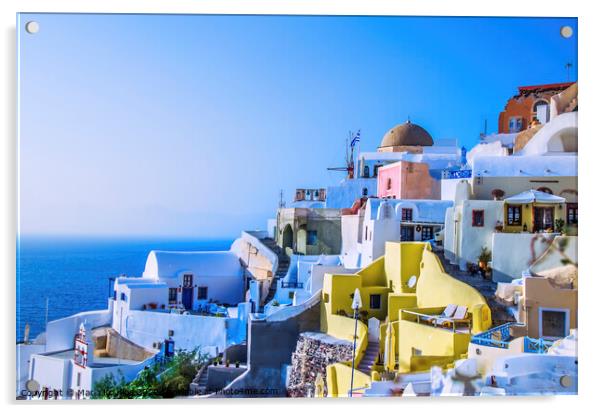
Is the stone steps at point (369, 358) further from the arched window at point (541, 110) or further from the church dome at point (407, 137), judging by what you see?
the arched window at point (541, 110)

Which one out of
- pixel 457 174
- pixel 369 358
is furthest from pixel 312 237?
pixel 369 358

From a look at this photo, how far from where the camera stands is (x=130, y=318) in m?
13.7

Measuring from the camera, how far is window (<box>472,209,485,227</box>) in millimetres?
11156

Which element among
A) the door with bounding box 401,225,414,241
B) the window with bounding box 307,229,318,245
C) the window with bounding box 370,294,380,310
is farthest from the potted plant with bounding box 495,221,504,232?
the window with bounding box 307,229,318,245

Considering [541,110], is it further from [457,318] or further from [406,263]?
[457,318]

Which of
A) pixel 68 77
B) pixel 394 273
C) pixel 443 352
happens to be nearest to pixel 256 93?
pixel 68 77

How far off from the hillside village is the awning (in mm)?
31

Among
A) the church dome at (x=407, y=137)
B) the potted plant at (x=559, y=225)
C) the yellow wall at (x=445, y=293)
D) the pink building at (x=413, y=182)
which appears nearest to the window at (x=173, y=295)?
the pink building at (x=413, y=182)

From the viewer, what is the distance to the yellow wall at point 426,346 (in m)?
9.49

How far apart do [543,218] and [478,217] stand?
0.96m

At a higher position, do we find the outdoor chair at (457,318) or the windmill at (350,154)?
the windmill at (350,154)

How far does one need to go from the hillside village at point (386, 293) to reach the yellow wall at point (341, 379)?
25mm

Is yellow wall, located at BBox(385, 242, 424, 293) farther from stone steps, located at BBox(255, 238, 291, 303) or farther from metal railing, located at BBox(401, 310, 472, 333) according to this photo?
stone steps, located at BBox(255, 238, 291, 303)

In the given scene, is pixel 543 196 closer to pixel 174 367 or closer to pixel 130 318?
pixel 174 367
